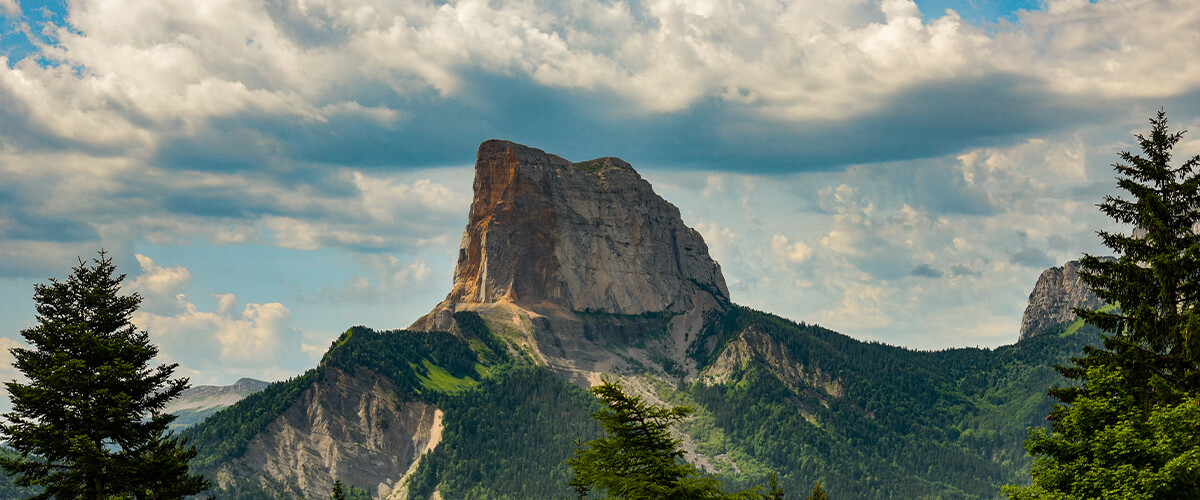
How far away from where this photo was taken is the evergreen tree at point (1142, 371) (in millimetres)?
39969

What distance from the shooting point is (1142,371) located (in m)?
42.8

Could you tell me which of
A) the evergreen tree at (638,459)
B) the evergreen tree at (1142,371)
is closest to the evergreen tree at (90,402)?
the evergreen tree at (638,459)

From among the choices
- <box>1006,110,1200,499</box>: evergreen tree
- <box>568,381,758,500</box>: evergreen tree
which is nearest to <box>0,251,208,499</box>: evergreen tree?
<box>568,381,758,500</box>: evergreen tree

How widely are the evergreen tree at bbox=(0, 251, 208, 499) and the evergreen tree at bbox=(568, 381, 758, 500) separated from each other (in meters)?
20.9

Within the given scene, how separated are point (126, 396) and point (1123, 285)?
144 ft

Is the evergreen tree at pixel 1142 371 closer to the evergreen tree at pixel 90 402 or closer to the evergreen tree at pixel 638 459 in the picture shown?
the evergreen tree at pixel 638 459

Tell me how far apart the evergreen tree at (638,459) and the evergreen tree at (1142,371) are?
13805mm

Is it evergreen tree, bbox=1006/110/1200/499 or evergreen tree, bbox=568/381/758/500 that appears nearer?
evergreen tree, bbox=1006/110/1200/499

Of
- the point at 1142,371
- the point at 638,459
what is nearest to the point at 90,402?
the point at 638,459

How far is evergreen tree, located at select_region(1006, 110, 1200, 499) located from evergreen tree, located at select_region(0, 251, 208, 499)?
4006 cm

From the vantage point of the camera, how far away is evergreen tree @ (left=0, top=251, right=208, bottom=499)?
46906 millimetres

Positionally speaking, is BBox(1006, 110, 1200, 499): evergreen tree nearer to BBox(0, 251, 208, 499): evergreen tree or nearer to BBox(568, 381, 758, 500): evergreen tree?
BBox(568, 381, 758, 500): evergreen tree

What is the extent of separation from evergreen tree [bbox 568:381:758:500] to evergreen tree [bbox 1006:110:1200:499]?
1380 centimetres

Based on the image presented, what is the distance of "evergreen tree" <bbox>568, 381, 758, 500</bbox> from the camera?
45.1m
